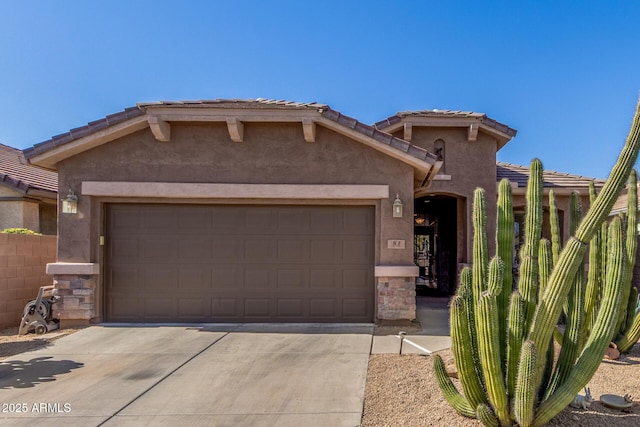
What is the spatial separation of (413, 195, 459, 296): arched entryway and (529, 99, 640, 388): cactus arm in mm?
8664

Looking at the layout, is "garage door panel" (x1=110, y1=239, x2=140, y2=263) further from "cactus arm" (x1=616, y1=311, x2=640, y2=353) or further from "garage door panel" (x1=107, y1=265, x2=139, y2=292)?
"cactus arm" (x1=616, y1=311, x2=640, y2=353)

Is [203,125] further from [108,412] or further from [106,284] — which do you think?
[108,412]

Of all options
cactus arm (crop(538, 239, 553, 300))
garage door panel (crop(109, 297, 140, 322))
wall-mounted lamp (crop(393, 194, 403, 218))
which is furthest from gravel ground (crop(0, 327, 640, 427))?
wall-mounted lamp (crop(393, 194, 403, 218))

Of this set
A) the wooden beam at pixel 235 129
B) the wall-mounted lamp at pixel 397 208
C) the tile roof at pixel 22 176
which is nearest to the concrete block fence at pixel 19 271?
the tile roof at pixel 22 176

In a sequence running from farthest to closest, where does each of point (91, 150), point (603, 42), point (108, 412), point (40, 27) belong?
point (603, 42) < point (40, 27) < point (91, 150) < point (108, 412)

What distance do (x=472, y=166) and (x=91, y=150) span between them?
29.1 feet

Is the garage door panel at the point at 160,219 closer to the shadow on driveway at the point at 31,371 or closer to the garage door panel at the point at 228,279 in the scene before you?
the garage door panel at the point at 228,279

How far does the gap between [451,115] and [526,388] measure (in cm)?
865

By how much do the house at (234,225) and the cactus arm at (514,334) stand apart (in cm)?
416

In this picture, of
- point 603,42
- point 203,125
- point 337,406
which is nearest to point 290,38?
point 203,125

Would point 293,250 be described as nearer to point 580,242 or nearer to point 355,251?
point 355,251

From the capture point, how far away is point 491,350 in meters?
3.30

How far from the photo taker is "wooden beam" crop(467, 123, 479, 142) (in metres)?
10.7

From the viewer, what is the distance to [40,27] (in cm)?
1101
